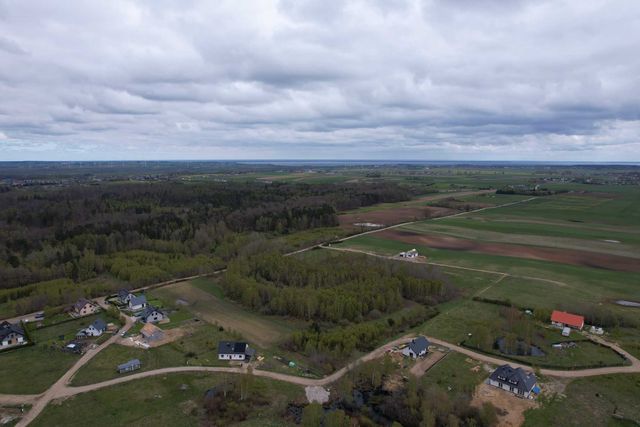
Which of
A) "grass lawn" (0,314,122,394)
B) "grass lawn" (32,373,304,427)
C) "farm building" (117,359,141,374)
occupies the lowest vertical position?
"grass lawn" (0,314,122,394)

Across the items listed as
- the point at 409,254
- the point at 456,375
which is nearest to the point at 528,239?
the point at 409,254

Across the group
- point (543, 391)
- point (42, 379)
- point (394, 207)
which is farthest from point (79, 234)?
point (394, 207)

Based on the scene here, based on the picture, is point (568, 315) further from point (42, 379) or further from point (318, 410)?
point (42, 379)

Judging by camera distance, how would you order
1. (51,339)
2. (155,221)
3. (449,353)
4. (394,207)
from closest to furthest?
(449,353)
(51,339)
(155,221)
(394,207)

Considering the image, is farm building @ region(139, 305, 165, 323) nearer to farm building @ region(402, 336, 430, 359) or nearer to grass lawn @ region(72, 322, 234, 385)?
grass lawn @ region(72, 322, 234, 385)

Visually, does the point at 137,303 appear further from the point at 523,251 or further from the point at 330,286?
the point at 523,251

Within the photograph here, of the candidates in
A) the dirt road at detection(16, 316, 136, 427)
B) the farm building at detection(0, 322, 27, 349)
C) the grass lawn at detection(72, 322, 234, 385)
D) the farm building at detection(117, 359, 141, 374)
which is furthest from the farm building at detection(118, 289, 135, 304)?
the farm building at detection(117, 359, 141, 374)

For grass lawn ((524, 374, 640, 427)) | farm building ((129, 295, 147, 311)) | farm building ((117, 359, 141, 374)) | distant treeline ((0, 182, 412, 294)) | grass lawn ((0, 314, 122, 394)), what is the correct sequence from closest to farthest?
grass lawn ((524, 374, 640, 427)), grass lawn ((0, 314, 122, 394)), farm building ((117, 359, 141, 374)), farm building ((129, 295, 147, 311)), distant treeline ((0, 182, 412, 294))
